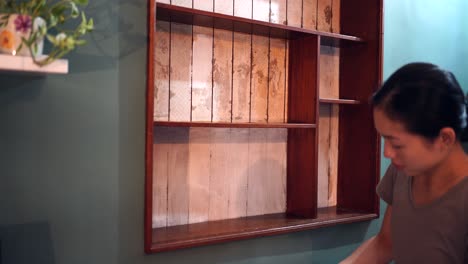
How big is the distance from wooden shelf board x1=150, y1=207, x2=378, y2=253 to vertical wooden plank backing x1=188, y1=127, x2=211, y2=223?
0.06 m

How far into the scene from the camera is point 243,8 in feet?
6.95

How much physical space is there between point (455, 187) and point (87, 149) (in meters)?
1.17

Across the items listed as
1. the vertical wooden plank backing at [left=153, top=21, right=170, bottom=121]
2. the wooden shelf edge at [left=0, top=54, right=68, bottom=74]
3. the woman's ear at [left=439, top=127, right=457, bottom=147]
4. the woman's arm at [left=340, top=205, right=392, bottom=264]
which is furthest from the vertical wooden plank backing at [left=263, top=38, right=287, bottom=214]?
the wooden shelf edge at [left=0, top=54, right=68, bottom=74]

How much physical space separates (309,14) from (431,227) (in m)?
1.41

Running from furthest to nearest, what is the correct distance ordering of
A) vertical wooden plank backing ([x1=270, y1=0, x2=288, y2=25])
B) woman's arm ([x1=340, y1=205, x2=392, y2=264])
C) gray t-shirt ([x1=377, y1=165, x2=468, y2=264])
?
vertical wooden plank backing ([x1=270, y1=0, x2=288, y2=25]) < woman's arm ([x1=340, y1=205, x2=392, y2=264]) < gray t-shirt ([x1=377, y1=165, x2=468, y2=264])

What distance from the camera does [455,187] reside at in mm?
1232

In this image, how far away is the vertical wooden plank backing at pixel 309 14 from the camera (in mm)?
2324

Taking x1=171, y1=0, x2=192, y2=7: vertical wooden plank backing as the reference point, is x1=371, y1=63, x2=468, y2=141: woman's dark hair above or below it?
below

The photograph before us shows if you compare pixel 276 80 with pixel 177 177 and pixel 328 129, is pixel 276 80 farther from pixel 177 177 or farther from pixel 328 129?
pixel 177 177

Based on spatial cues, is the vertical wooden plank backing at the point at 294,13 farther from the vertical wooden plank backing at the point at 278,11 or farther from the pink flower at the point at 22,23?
the pink flower at the point at 22,23

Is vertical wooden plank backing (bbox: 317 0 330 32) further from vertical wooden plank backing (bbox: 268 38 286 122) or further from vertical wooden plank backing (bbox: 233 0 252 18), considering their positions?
vertical wooden plank backing (bbox: 233 0 252 18)

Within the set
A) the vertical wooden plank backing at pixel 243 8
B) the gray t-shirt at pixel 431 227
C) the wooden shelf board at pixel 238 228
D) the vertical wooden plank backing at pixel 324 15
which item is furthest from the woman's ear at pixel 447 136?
the vertical wooden plank backing at pixel 324 15

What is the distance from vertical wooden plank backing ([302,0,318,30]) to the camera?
7.63 feet

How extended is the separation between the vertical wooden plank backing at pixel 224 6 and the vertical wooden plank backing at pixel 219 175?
553 mm
